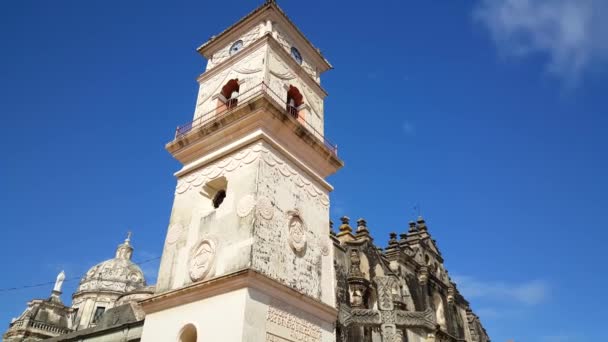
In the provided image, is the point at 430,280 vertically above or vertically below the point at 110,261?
below

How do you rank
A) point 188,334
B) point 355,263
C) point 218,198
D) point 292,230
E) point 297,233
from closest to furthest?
point 188,334
point 292,230
point 297,233
point 218,198
point 355,263

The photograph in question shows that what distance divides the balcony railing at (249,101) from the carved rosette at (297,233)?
9.34 feet

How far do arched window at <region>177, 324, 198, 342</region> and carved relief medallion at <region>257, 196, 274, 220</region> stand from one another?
316 cm

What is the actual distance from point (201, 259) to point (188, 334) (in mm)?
1831

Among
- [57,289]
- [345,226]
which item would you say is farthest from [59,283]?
[345,226]

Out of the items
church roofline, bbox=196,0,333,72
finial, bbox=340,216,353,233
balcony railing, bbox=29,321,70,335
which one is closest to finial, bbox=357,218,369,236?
finial, bbox=340,216,353,233

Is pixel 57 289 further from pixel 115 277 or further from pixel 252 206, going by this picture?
pixel 252 206

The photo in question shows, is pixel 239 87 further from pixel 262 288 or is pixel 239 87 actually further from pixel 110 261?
pixel 110 261

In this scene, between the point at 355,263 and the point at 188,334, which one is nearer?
the point at 188,334

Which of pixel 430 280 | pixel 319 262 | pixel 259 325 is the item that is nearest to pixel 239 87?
pixel 319 262

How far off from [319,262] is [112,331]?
11.9 meters

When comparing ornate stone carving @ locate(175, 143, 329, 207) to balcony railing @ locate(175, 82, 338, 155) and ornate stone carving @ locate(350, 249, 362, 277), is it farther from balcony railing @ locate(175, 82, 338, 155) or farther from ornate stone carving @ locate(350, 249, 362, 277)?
ornate stone carving @ locate(350, 249, 362, 277)

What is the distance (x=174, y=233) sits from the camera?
13750 millimetres

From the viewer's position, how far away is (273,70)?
50.0ft
